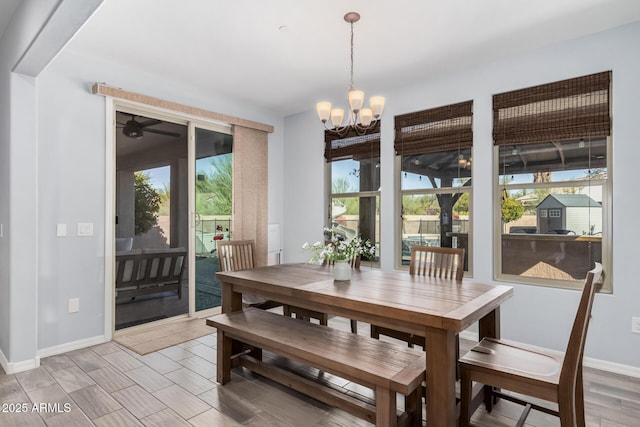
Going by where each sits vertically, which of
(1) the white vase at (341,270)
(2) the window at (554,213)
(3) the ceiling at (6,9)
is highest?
(3) the ceiling at (6,9)

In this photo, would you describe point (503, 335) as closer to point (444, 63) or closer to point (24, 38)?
point (444, 63)

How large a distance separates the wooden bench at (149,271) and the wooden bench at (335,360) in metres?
1.65

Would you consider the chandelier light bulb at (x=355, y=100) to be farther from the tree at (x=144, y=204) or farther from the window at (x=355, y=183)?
the tree at (x=144, y=204)

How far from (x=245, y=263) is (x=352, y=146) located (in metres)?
2.08

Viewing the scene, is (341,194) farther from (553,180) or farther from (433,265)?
(553,180)

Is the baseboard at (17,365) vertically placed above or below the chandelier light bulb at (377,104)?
below

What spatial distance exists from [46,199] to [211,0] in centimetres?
225

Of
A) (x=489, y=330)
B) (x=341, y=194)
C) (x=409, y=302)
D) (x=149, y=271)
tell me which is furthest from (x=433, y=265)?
(x=149, y=271)

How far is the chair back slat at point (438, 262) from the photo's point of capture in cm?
281

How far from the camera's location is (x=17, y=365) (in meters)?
2.74

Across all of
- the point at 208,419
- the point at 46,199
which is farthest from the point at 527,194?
the point at 46,199

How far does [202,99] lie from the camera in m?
4.28

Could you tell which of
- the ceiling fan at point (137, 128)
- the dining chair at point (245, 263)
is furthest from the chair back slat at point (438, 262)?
the ceiling fan at point (137, 128)

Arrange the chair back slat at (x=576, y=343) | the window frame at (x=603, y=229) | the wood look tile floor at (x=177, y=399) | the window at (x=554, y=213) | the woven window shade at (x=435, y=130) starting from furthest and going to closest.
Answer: the woven window shade at (x=435, y=130), the window at (x=554, y=213), the window frame at (x=603, y=229), the wood look tile floor at (x=177, y=399), the chair back slat at (x=576, y=343)
